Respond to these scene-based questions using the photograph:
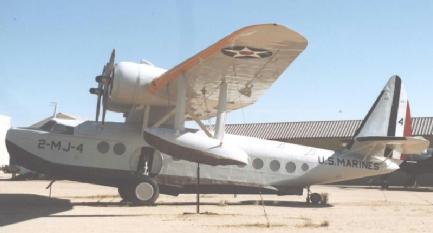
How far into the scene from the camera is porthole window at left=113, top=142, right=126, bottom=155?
14.0m

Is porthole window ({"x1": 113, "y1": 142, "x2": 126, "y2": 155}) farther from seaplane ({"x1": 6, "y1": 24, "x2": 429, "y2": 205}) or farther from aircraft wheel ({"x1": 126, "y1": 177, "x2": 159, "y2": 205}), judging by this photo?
aircraft wheel ({"x1": 126, "y1": 177, "x2": 159, "y2": 205})

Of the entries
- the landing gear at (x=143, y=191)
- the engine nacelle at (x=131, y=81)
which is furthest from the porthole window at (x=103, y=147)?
the engine nacelle at (x=131, y=81)

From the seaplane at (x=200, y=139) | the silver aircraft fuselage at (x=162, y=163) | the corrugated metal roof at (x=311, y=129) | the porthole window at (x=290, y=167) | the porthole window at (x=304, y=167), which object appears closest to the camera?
the seaplane at (x=200, y=139)

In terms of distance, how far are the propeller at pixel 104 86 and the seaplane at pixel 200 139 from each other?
0.18 ft

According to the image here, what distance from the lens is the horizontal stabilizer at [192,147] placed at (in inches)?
441

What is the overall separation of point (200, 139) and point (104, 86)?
3911 mm

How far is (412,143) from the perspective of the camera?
15.3 meters

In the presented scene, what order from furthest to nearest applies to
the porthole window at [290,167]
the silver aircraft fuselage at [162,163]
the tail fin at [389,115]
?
the tail fin at [389,115], the porthole window at [290,167], the silver aircraft fuselage at [162,163]

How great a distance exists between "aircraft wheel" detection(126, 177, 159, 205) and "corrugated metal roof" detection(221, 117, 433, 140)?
105ft

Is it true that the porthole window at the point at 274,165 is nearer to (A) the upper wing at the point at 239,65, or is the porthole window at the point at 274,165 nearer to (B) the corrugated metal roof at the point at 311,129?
(A) the upper wing at the point at 239,65

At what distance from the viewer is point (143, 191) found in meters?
13.4

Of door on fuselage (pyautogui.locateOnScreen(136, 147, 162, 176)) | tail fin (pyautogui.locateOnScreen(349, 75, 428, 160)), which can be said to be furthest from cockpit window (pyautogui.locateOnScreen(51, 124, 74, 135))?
tail fin (pyautogui.locateOnScreen(349, 75, 428, 160))

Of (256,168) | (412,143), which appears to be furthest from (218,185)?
(412,143)

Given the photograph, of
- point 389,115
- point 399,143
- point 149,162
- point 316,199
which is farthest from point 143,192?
point 389,115
